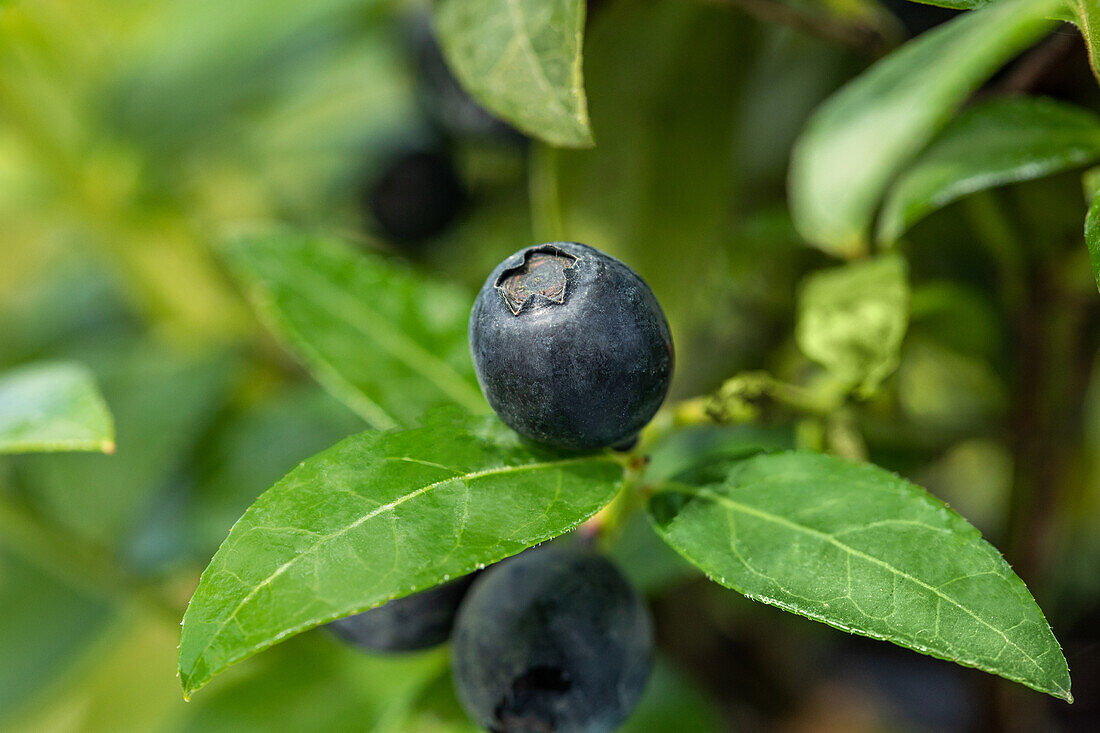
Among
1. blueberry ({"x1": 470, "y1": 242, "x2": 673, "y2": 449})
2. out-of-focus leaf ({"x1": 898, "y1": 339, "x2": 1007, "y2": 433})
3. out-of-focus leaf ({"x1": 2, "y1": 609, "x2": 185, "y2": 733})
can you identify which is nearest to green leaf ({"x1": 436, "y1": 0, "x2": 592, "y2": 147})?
blueberry ({"x1": 470, "y1": 242, "x2": 673, "y2": 449})

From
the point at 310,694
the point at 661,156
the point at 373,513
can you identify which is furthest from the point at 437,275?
the point at 373,513

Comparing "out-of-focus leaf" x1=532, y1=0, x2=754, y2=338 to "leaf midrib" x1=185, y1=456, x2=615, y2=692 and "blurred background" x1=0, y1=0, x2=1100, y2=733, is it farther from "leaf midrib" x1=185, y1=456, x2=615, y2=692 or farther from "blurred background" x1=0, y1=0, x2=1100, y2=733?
"leaf midrib" x1=185, y1=456, x2=615, y2=692

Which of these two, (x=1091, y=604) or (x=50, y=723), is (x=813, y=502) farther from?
(x=50, y=723)

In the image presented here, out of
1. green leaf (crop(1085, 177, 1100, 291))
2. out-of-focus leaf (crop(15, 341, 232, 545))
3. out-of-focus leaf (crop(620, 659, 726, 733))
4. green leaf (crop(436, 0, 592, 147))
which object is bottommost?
out-of-focus leaf (crop(620, 659, 726, 733))

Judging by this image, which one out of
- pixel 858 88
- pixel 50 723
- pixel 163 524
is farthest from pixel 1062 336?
pixel 50 723

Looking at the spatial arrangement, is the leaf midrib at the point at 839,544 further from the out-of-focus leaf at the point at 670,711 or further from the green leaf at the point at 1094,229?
the out-of-focus leaf at the point at 670,711

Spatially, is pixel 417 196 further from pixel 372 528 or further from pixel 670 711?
pixel 372 528
